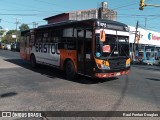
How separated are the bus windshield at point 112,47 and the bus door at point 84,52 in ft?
1.46

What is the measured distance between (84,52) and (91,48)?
635 mm

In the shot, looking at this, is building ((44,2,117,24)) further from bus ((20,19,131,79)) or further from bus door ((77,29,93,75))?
bus door ((77,29,93,75))

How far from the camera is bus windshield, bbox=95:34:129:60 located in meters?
10.8

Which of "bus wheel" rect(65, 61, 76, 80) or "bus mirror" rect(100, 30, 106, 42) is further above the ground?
"bus mirror" rect(100, 30, 106, 42)

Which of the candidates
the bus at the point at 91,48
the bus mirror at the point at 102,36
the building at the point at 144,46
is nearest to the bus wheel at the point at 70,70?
the bus at the point at 91,48

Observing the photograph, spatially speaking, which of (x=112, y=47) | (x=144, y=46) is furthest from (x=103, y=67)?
(x=144, y=46)

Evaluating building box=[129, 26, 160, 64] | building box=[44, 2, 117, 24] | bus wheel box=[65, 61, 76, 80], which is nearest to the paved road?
bus wheel box=[65, 61, 76, 80]

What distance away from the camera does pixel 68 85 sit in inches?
434

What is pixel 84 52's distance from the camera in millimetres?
11500

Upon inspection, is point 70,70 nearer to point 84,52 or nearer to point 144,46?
point 84,52

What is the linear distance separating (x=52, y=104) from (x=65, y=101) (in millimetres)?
549

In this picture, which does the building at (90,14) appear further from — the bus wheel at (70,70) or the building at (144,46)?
the bus wheel at (70,70)

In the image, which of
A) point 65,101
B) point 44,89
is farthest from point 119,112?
point 44,89

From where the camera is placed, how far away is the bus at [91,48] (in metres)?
10.9
